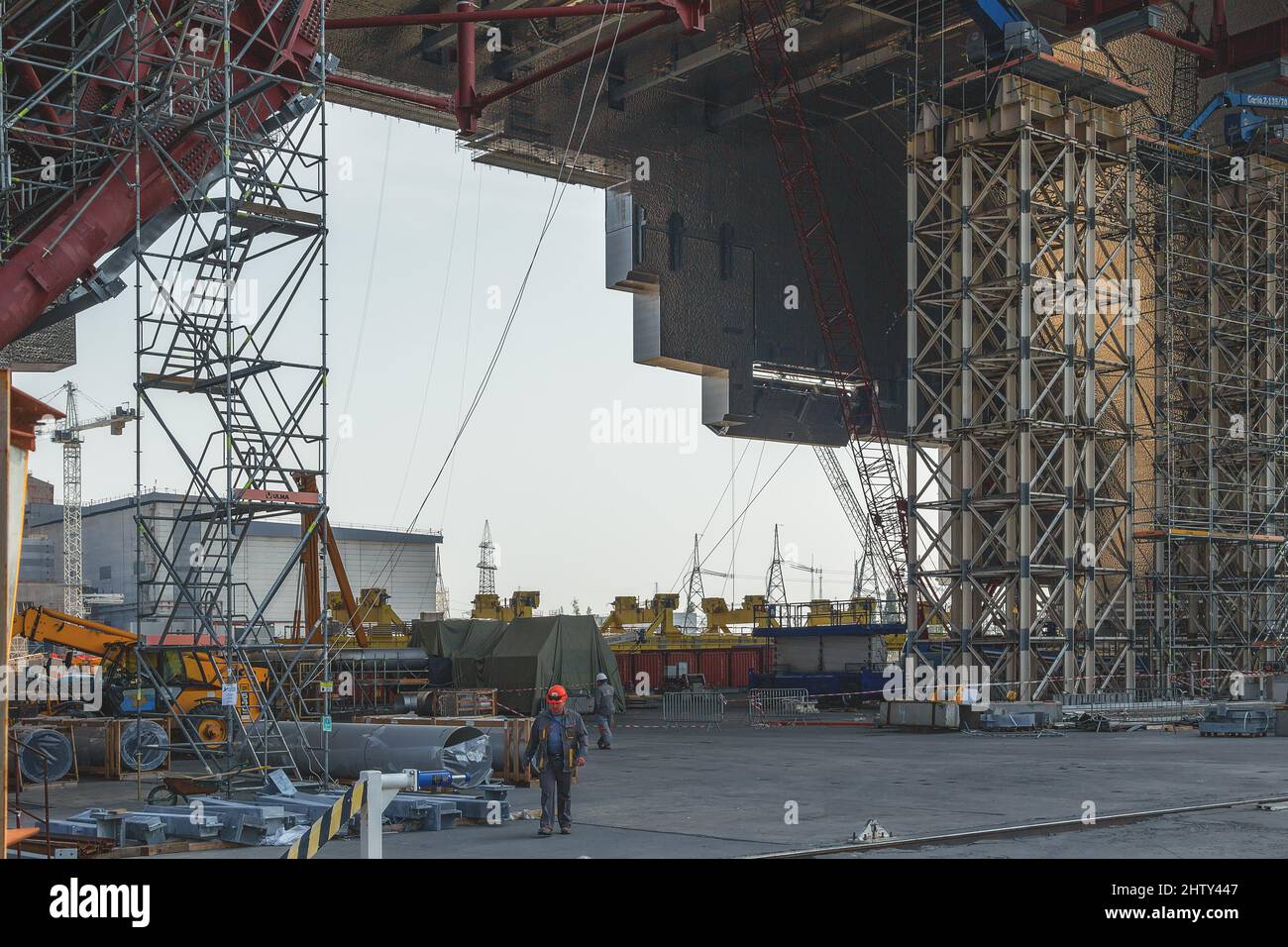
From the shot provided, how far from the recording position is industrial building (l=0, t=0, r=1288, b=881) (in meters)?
20.6

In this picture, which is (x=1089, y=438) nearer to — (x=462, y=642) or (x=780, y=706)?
(x=780, y=706)

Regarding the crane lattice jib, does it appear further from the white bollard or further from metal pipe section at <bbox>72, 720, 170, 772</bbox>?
the white bollard

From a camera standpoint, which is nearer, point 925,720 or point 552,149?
point 925,720

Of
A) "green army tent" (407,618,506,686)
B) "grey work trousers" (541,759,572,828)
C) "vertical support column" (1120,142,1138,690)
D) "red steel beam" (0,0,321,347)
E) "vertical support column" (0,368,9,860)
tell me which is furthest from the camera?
"green army tent" (407,618,506,686)

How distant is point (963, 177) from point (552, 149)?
14.0 meters

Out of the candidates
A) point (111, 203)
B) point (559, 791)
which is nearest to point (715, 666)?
point (111, 203)

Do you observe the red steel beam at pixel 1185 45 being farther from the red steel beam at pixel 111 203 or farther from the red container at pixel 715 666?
the red container at pixel 715 666

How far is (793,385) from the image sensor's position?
5478cm

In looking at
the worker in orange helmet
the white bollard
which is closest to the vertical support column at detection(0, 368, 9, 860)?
the white bollard

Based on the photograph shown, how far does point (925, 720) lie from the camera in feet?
116

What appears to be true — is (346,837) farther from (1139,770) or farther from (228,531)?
(1139,770)

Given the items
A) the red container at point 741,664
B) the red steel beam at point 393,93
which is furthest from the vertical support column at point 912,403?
the red container at point 741,664

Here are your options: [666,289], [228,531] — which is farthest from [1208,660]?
[228,531]

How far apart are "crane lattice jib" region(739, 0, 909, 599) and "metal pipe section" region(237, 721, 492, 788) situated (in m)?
31.7
